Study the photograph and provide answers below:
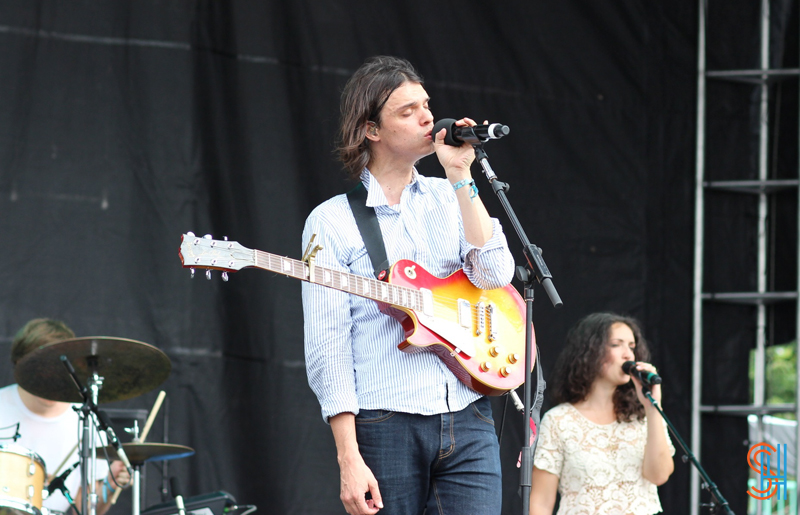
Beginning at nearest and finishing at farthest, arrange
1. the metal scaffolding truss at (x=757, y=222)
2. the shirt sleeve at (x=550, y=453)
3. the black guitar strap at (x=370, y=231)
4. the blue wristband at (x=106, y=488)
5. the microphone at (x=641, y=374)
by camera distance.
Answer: the black guitar strap at (x=370, y=231) → the microphone at (x=641, y=374) → the shirt sleeve at (x=550, y=453) → the blue wristband at (x=106, y=488) → the metal scaffolding truss at (x=757, y=222)

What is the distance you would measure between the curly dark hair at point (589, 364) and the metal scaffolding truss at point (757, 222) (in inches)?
28.8

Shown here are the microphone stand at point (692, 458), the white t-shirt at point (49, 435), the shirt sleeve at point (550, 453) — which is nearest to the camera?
the microphone stand at point (692, 458)

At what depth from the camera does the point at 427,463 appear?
2.45 meters

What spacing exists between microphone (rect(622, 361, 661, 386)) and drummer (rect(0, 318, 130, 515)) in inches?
86.1

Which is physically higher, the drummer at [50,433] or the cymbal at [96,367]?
the cymbal at [96,367]

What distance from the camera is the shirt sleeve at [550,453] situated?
412 centimetres

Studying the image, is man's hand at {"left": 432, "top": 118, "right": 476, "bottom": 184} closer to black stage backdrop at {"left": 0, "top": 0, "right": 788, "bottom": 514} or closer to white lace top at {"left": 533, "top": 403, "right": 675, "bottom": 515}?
white lace top at {"left": 533, "top": 403, "right": 675, "bottom": 515}

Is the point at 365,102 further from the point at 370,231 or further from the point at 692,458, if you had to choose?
the point at 692,458

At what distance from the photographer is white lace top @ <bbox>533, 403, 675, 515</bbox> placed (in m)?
4.03

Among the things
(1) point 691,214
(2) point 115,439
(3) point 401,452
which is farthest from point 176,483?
(1) point 691,214

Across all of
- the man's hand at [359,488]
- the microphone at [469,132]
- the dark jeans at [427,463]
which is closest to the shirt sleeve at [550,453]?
the dark jeans at [427,463]

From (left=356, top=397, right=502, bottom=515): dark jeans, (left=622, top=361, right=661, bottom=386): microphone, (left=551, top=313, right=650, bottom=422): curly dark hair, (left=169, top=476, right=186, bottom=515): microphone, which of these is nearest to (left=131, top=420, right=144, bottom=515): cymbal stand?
(left=169, top=476, right=186, bottom=515): microphone

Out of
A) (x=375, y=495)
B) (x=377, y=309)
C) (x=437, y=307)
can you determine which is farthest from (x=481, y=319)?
(x=375, y=495)

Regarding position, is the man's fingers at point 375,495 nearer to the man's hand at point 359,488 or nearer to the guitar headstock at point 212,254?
the man's hand at point 359,488
